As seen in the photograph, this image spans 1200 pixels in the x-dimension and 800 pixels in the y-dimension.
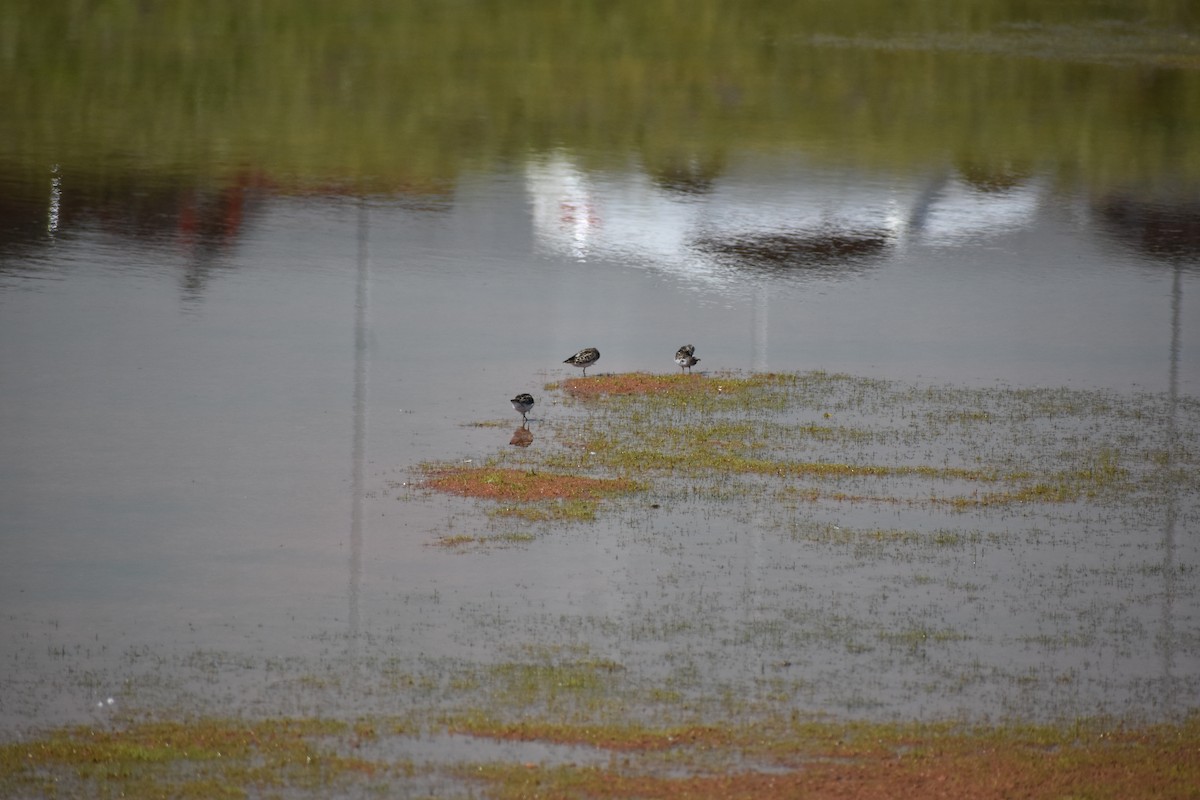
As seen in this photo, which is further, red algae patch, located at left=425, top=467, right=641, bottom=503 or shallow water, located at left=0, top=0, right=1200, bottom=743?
red algae patch, located at left=425, top=467, right=641, bottom=503

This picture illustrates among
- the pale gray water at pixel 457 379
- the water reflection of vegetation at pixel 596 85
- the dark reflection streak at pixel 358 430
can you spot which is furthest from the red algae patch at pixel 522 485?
the water reflection of vegetation at pixel 596 85

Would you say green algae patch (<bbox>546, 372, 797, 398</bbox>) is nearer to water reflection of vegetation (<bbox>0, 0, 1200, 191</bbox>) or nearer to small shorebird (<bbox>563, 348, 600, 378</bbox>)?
small shorebird (<bbox>563, 348, 600, 378</bbox>)

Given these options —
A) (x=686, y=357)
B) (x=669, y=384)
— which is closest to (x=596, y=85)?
(x=686, y=357)

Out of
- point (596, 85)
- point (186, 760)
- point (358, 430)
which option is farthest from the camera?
point (596, 85)

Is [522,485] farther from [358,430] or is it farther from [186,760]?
[186,760]

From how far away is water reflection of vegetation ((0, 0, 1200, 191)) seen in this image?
34.5 m

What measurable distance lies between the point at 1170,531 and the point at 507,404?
6705 millimetres

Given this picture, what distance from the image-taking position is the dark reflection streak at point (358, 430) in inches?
527

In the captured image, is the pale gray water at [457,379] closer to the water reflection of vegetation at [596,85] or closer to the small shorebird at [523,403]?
the small shorebird at [523,403]

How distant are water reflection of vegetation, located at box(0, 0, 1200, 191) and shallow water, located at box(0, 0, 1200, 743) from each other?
2148 mm

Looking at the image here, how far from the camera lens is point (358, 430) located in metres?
17.7

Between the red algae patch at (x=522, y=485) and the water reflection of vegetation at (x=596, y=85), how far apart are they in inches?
587

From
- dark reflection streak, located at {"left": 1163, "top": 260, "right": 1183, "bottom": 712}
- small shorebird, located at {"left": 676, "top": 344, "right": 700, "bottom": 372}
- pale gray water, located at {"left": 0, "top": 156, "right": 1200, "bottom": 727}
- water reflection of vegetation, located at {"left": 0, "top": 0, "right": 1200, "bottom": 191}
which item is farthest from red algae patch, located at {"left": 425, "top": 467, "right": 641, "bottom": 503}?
water reflection of vegetation, located at {"left": 0, "top": 0, "right": 1200, "bottom": 191}

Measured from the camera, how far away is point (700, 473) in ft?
53.7
